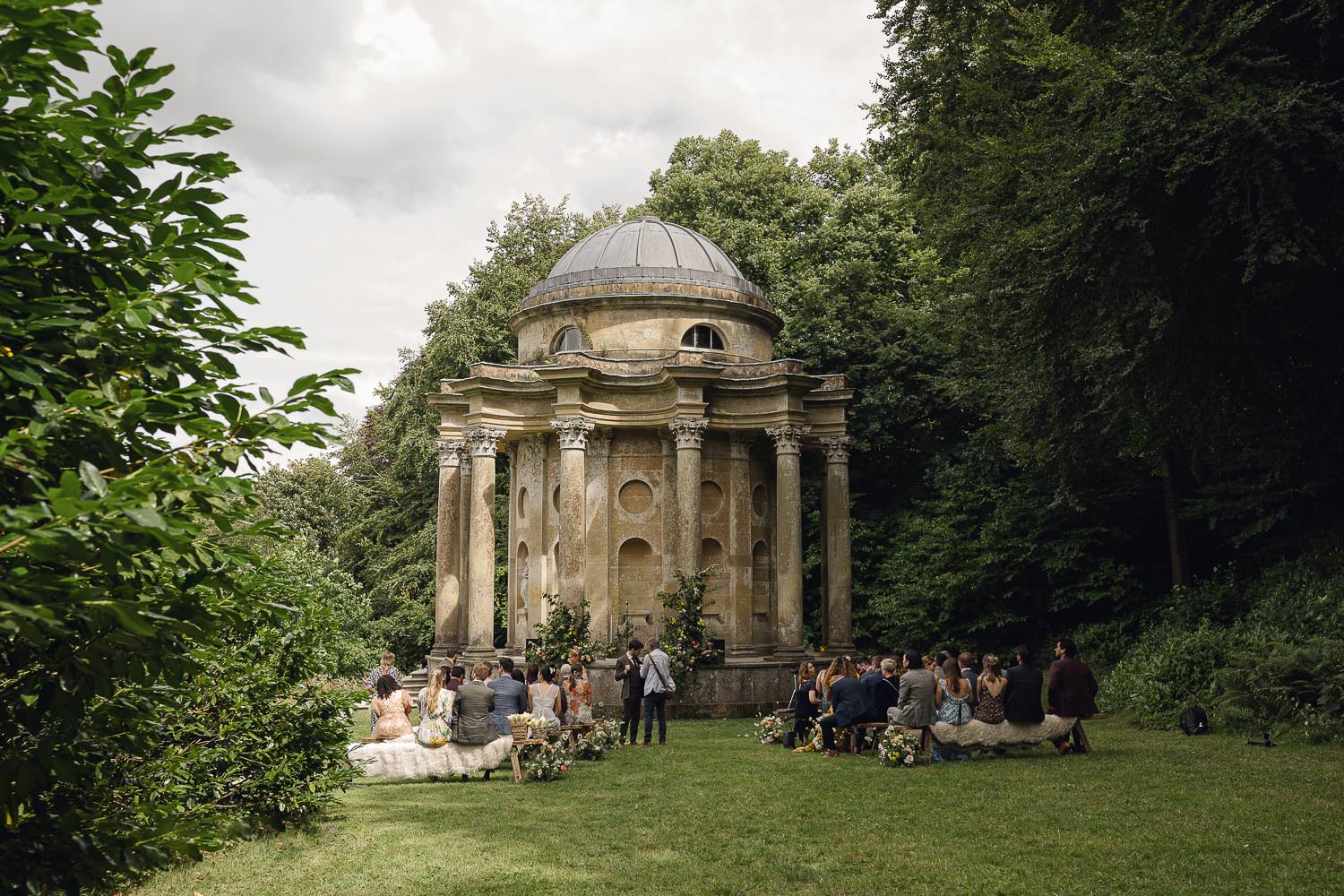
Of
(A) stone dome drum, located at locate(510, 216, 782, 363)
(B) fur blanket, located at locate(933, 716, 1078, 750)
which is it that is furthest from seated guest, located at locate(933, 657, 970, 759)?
(A) stone dome drum, located at locate(510, 216, 782, 363)

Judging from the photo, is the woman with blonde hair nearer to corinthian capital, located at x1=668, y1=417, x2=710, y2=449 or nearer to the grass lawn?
the grass lawn

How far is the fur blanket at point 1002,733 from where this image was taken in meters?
14.0

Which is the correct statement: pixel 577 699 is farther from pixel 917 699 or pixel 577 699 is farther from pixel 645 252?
pixel 645 252

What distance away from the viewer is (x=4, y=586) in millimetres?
3299

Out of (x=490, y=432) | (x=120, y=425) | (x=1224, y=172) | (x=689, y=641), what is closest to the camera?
(x=120, y=425)

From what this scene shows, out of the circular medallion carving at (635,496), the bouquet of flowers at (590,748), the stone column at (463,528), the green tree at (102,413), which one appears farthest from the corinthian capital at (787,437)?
the green tree at (102,413)

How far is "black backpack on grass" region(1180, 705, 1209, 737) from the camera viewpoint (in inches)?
606

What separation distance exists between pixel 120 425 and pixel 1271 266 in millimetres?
15000

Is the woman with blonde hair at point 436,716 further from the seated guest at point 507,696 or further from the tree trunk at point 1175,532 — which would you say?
the tree trunk at point 1175,532

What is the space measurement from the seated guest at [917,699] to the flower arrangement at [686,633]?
26.2 feet

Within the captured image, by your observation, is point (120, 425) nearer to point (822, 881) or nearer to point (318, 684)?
point (822, 881)

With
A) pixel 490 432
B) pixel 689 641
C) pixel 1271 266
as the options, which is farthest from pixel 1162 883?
pixel 490 432

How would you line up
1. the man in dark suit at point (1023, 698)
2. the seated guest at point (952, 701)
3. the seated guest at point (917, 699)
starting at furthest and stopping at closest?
the seated guest at point (952, 701) → the seated guest at point (917, 699) → the man in dark suit at point (1023, 698)

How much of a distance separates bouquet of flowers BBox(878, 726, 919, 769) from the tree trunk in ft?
41.3
